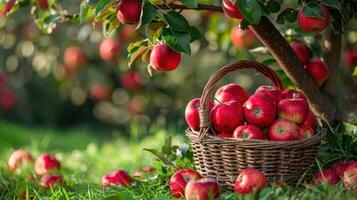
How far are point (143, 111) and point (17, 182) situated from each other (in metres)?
2.98

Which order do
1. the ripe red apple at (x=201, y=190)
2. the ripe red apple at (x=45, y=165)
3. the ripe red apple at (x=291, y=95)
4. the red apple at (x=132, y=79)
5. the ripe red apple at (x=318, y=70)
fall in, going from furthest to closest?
the red apple at (x=132, y=79) → the ripe red apple at (x=45, y=165) → the ripe red apple at (x=318, y=70) → the ripe red apple at (x=291, y=95) → the ripe red apple at (x=201, y=190)

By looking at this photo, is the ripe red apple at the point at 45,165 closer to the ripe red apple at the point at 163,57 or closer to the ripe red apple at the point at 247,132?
the ripe red apple at the point at 163,57

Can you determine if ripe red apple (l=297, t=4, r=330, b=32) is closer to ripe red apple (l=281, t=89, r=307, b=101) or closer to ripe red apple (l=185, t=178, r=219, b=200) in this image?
ripe red apple (l=281, t=89, r=307, b=101)

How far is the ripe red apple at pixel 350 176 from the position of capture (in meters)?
2.27

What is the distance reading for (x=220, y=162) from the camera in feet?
7.87

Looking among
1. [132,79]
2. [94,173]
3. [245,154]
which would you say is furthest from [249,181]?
[132,79]

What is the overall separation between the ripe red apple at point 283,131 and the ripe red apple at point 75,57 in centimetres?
274

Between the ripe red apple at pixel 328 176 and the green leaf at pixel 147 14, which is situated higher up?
the green leaf at pixel 147 14

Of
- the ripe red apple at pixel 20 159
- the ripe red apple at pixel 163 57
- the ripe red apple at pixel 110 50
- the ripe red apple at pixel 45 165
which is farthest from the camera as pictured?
the ripe red apple at pixel 110 50

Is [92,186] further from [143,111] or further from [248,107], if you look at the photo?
[143,111]

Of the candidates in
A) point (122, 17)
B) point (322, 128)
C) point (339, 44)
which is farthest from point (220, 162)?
point (339, 44)

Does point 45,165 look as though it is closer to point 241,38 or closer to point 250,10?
point 241,38

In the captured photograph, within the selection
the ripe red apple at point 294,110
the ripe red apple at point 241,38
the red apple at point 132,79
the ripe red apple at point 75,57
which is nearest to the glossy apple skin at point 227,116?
the ripe red apple at point 294,110

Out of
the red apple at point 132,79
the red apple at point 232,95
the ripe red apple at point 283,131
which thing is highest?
the red apple at point 232,95
